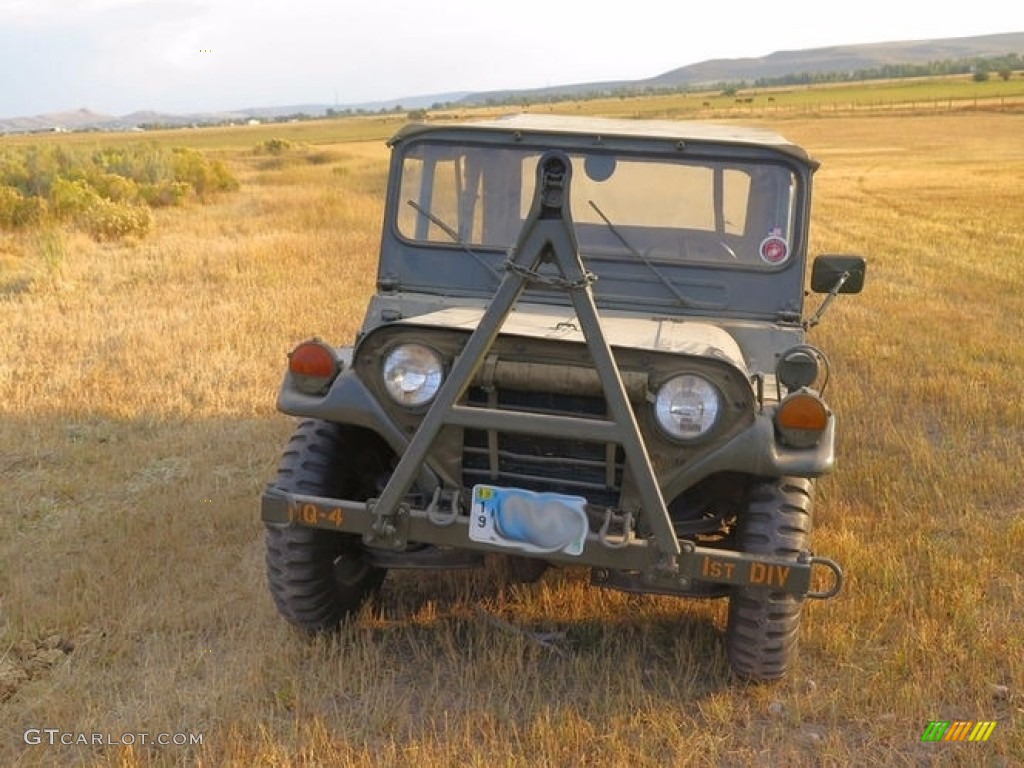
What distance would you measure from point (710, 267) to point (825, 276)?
1.92 feet

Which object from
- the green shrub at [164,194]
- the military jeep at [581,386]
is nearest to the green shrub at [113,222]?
the green shrub at [164,194]

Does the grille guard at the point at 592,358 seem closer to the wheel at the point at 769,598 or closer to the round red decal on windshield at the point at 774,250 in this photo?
the wheel at the point at 769,598

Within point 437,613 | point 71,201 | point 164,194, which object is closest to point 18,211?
point 71,201

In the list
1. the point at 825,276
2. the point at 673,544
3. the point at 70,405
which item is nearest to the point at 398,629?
the point at 673,544

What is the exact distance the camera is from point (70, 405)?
7.71m

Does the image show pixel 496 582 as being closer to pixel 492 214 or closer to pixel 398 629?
pixel 398 629

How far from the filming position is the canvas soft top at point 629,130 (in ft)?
14.5

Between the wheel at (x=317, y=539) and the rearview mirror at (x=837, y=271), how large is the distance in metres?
2.18

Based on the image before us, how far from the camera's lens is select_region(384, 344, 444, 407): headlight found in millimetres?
3607

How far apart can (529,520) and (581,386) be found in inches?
19.4

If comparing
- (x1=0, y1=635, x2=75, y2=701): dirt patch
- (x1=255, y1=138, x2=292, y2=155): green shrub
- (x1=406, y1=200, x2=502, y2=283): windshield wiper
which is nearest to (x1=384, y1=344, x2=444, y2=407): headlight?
(x1=406, y1=200, x2=502, y2=283): windshield wiper

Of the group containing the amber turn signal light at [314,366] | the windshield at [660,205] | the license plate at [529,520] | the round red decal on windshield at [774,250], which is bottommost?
the license plate at [529,520]

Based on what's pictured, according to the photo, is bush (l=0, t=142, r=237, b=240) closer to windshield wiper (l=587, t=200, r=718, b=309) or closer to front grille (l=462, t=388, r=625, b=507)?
windshield wiper (l=587, t=200, r=718, b=309)

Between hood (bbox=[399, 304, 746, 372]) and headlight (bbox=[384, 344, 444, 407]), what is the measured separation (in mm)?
114
